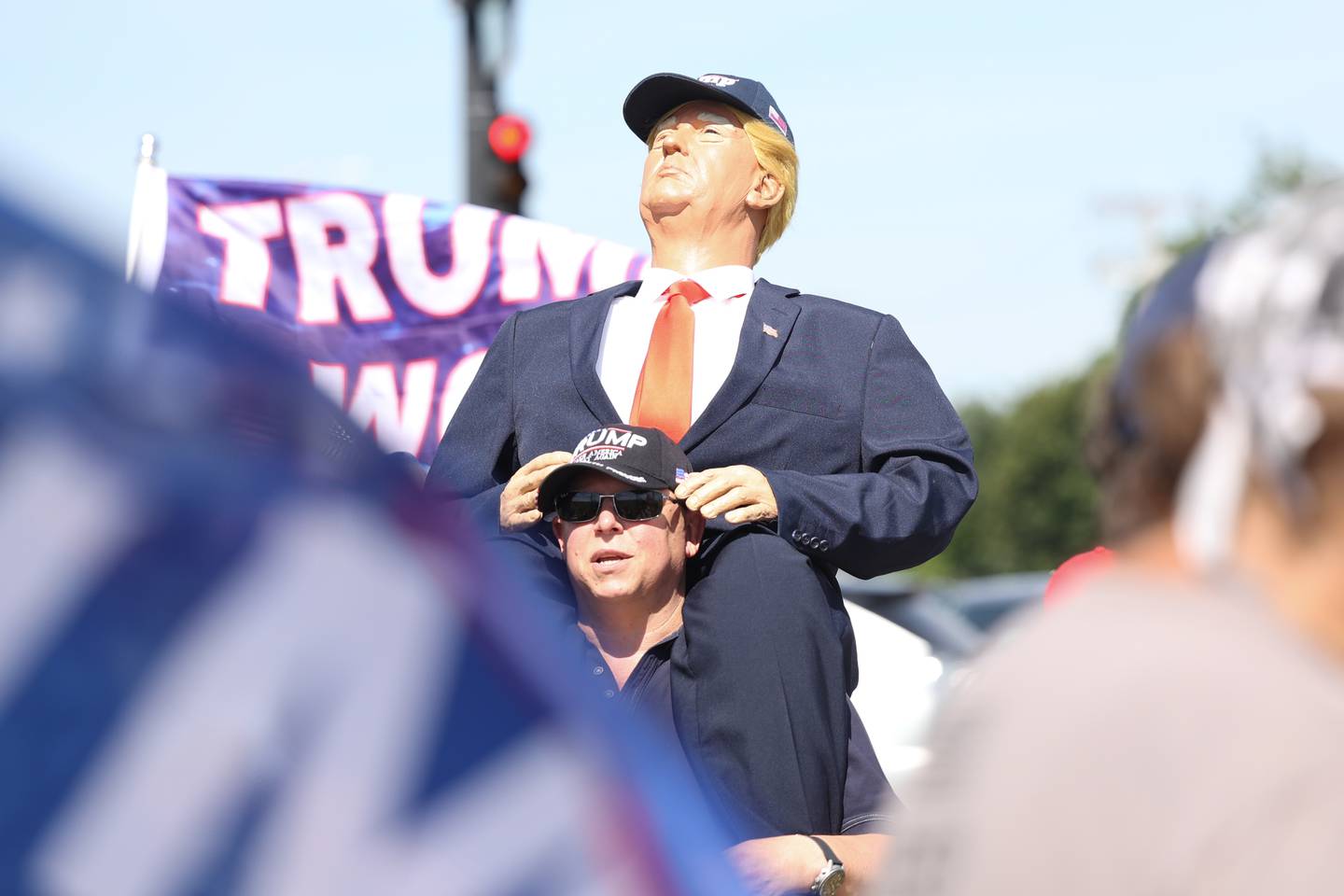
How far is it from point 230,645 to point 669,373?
101 inches

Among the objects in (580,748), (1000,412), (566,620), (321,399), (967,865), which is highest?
(321,399)

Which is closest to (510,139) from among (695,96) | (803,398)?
(695,96)

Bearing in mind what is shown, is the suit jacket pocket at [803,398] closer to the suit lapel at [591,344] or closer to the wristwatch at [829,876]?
the suit lapel at [591,344]

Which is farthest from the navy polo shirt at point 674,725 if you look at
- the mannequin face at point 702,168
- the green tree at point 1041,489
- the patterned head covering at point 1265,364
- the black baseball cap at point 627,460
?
the green tree at point 1041,489

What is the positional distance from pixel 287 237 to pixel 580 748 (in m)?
4.43

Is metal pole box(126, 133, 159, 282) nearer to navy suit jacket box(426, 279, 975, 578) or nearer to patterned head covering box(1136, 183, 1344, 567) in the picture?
navy suit jacket box(426, 279, 975, 578)

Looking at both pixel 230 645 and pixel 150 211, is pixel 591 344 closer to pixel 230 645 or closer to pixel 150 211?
pixel 150 211

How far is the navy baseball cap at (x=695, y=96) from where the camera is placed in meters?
3.62

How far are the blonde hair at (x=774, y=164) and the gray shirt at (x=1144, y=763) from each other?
8.71 feet

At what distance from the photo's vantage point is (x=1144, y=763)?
0.95 meters

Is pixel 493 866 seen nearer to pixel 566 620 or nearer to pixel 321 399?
pixel 321 399

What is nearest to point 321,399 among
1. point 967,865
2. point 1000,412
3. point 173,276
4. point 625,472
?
point 967,865

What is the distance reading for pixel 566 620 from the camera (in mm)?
3113

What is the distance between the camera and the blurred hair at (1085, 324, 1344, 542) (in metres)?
1.08
